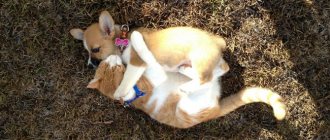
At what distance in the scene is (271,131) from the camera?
17.1 feet

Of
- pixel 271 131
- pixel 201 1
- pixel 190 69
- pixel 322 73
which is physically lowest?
pixel 271 131

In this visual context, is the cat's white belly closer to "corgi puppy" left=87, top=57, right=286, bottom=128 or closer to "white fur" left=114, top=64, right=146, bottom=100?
"corgi puppy" left=87, top=57, right=286, bottom=128

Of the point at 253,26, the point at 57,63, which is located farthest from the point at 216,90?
the point at 57,63

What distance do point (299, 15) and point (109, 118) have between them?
2297mm

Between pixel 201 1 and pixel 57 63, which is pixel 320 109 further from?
pixel 57 63

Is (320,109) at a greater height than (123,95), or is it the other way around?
(123,95)

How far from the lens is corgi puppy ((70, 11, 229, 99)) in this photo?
14.0 ft

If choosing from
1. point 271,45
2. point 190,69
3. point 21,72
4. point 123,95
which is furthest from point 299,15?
point 21,72

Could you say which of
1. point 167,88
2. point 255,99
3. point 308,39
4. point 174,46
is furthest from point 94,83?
point 308,39

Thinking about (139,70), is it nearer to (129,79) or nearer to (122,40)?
(129,79)

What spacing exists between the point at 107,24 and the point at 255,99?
1.55 metres

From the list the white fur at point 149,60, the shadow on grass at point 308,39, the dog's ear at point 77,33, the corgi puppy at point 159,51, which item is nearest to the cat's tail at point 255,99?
the corgi puppy at point 159,51

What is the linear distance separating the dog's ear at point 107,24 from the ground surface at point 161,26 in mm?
456

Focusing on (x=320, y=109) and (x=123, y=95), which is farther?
(x=320, y=109)
